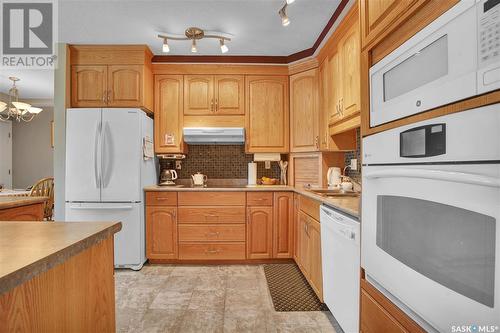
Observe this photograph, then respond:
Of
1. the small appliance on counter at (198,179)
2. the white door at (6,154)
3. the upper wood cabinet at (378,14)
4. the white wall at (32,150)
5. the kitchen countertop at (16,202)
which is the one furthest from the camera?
the white wall at (32,150)

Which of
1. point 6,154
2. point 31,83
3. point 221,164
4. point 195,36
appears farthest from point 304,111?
point 6,154

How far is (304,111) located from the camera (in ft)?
10.9

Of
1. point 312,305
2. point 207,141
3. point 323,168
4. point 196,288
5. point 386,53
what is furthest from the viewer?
point 207,141

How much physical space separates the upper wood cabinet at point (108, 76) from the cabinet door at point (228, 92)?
85 cm

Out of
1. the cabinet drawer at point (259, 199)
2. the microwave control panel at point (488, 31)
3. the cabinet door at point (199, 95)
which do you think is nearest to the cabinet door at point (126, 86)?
the cabinet door at point (199, 95)

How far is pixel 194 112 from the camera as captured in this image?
3502 millimetres

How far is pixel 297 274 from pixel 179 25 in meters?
2.74

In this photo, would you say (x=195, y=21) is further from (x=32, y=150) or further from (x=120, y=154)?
(x=32, y=150)

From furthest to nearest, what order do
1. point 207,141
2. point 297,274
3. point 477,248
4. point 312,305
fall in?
point 207,141, point 297,274, point 312,305, point 477,248

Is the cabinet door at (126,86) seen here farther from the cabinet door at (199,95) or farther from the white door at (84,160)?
the cabinet door at (199,95)

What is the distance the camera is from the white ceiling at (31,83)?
14.3 ft

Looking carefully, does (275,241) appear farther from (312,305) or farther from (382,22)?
(382,22)

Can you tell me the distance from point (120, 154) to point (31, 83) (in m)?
3.30

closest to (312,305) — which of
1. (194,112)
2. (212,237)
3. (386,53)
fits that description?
(212,237)
